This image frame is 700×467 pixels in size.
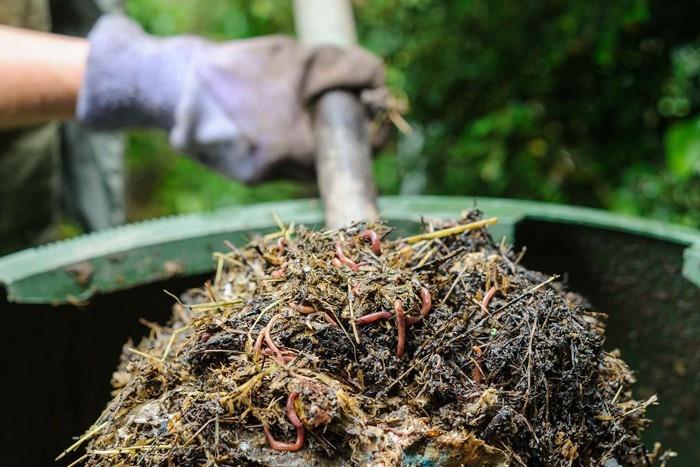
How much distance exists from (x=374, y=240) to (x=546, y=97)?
245cm

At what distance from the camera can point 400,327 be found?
87cm

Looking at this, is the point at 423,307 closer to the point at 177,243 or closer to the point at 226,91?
the point at 177,243

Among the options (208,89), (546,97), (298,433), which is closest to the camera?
(298,433)

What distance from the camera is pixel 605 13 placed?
8.65 feet

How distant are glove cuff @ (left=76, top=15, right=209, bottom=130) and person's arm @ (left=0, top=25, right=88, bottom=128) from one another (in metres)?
0.04

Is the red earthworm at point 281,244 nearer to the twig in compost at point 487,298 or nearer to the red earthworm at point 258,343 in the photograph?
the red earthworm at point 258,343

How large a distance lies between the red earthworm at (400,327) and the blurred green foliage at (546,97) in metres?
1.90

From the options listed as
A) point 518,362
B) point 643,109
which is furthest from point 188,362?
point 643,109

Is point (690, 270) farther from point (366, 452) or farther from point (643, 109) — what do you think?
point (643, 109)

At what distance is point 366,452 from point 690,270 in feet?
2.63

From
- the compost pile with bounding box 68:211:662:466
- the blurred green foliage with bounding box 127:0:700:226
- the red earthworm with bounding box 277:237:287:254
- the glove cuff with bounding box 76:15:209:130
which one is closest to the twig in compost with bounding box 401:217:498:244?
the compost pile with bounding box 68:211:662:466

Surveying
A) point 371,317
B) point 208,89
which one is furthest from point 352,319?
point 208,89

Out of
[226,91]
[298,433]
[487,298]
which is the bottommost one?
[298,433]

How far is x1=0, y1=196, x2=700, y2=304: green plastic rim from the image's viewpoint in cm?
129
